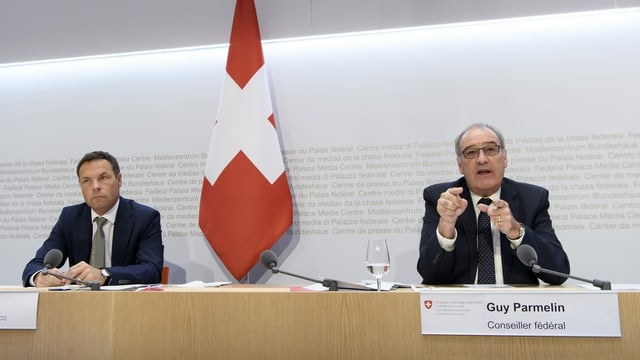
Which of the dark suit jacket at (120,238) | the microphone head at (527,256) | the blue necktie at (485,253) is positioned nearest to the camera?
the microphone head at (527,256)

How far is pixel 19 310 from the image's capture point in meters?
1.59

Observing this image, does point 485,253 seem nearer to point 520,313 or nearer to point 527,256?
point 527,256

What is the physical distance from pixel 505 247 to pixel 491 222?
0.12 metres

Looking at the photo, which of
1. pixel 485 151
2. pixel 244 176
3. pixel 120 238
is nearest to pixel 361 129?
pixel 244 176

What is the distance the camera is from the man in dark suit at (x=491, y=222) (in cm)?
203

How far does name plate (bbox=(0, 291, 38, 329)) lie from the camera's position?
1574 mm

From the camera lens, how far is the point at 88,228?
2.92 m

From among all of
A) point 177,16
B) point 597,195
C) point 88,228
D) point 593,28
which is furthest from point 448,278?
point 177,16

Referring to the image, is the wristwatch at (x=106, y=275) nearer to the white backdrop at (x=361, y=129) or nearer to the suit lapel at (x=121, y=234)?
the suit lapel at (x=121, y=234)

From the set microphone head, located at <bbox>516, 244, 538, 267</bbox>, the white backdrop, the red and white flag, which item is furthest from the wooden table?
the white backdrop

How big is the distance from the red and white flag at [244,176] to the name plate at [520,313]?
2.10 metres

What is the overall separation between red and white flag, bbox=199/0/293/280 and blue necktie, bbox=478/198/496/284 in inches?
58.9

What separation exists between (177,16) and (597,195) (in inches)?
130

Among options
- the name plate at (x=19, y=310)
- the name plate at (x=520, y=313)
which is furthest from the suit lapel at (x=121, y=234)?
the name plate at (x=520, y=313)
